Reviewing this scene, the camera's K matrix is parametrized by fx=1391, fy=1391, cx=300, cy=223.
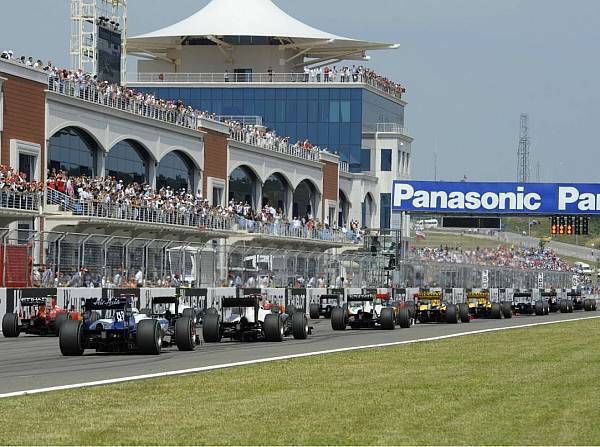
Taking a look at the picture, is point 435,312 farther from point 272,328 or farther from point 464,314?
point 272,328

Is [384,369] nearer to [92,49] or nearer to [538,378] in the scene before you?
[538,378]

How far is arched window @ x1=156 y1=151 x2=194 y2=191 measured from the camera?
67.1m

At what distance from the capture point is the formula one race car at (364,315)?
38.8m

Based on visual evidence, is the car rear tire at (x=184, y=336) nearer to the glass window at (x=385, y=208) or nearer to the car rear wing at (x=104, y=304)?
the car rear wing at (x=104, y=304)

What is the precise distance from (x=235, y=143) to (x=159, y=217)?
18.1 meters

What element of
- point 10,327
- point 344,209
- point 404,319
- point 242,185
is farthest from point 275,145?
point 10,327

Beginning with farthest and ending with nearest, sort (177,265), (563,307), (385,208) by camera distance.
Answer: (385,208) → (563,307) → (177,265)

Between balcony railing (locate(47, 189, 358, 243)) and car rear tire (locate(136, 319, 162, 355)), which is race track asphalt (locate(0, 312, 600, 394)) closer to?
car rear tire (locate(136, 319, 162, 355))

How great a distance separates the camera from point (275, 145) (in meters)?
79.8

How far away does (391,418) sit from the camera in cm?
1438

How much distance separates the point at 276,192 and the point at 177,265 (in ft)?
130

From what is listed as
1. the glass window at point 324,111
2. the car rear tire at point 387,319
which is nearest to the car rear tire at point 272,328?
the car rear tire at point 387,319

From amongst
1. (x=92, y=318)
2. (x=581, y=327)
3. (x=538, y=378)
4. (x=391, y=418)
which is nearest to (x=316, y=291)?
(x=581, y=327)

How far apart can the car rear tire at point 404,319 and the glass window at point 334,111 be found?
182 ft
